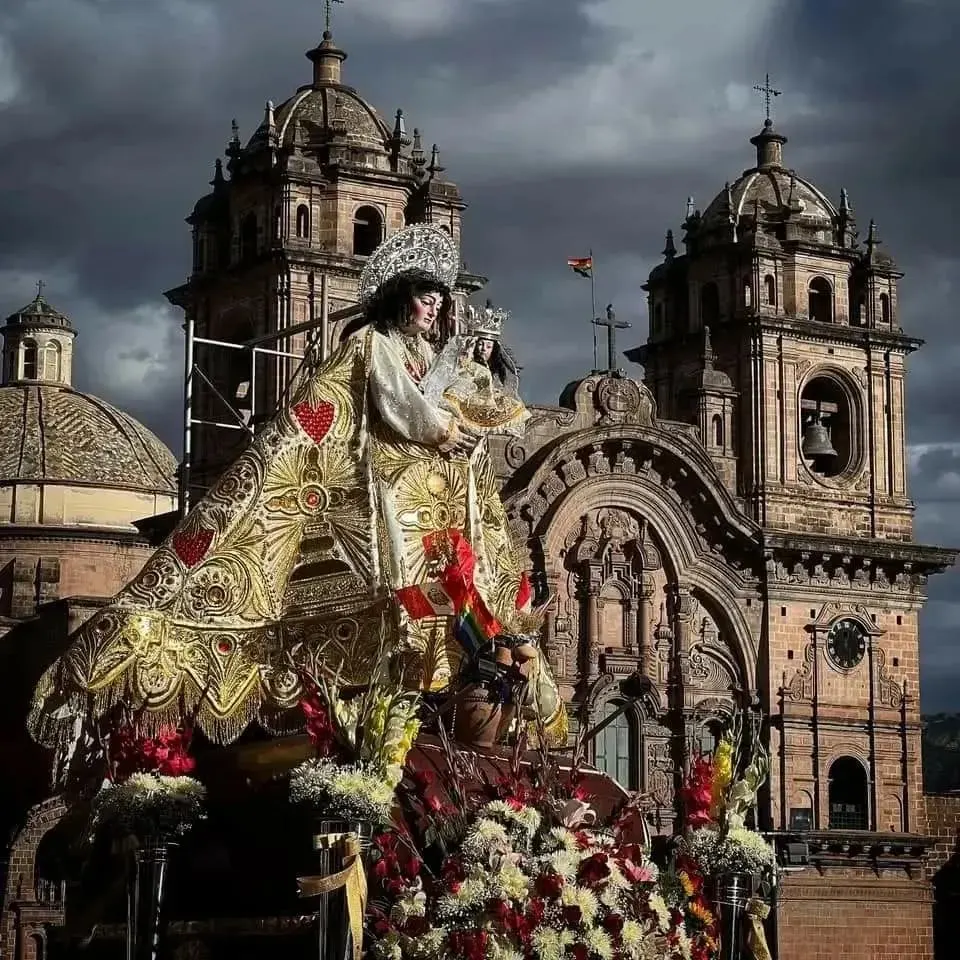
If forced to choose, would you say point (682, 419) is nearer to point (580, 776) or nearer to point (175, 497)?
point (175, 497)

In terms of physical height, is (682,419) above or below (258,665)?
above

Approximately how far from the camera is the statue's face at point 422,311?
12.7 metres

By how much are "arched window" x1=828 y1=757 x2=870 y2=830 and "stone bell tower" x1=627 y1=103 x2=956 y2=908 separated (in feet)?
0.11

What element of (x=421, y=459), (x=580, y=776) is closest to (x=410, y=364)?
(x=421, y=459)

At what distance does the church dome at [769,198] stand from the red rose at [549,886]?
31198mm

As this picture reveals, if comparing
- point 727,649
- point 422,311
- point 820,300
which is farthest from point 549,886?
point 820,300

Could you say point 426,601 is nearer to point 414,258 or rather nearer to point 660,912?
point 660,912

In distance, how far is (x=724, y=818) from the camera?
1250cm

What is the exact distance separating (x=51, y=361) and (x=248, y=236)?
11311 millimetres

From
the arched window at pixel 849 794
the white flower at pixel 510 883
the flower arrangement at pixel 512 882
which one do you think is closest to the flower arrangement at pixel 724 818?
the flower arrangement at pixel 512 882

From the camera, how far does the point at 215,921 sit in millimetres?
11344

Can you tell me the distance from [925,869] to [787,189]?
12.4 meters

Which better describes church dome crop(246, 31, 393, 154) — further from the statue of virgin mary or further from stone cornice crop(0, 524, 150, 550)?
the statue of virgin mary

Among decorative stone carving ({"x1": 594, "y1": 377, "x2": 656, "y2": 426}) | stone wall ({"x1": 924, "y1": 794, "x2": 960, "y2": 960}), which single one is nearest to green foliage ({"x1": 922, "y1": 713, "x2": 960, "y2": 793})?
stone wall ({"x1": 924, "y1": 794, "x2": 960, "y2": 960})
